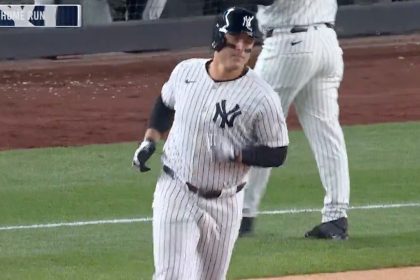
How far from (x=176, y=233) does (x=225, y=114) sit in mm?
512

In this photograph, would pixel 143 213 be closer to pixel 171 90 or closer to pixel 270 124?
pixel 171 90

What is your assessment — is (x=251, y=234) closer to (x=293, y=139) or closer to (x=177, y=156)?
(x=177, y=156)

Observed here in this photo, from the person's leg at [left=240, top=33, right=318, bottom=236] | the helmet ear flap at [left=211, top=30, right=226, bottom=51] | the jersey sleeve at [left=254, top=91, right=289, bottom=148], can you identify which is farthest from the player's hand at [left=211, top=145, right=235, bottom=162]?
the person's leg at [left=240, top=33, right=318, bottom=236]

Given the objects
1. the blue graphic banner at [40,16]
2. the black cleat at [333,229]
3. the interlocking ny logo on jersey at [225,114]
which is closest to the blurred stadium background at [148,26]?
the blue graphic banner at [40,16]

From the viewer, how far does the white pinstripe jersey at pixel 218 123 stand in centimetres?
508

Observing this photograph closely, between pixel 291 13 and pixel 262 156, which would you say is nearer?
pixel 262 156

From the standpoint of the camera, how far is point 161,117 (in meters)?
5.36

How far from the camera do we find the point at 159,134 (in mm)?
5352

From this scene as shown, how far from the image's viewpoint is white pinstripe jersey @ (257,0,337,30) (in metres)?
7.18

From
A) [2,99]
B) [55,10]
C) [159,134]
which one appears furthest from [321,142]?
[55,10]

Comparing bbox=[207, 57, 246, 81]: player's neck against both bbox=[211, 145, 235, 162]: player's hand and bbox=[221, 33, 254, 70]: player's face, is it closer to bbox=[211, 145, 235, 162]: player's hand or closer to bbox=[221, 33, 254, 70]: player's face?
bbox=[221, 33, 254, 70]: player's face

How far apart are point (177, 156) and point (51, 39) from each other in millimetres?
11869

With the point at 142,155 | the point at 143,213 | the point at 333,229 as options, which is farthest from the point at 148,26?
the point at 142,155

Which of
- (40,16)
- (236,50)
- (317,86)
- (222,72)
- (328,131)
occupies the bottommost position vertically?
(40,16)
